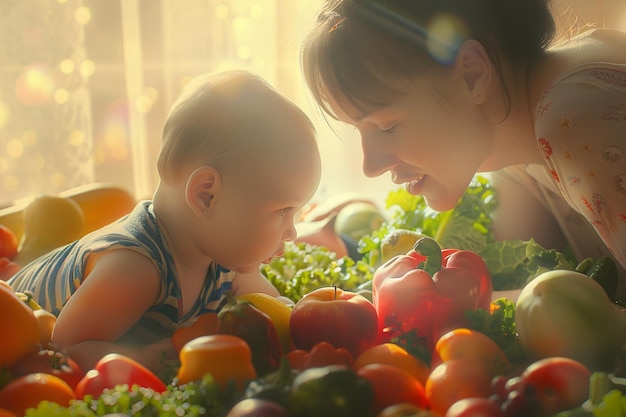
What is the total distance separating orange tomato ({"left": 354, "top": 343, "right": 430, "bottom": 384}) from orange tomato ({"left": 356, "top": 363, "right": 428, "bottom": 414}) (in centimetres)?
6

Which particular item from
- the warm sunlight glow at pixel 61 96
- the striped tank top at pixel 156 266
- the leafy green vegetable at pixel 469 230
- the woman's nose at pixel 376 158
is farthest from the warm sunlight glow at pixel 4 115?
the woman's nose at pixel 376 158

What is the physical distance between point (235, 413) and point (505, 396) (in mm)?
216

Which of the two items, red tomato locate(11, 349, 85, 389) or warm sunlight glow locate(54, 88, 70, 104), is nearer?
red tomato locate(11, 349, 85, 389)

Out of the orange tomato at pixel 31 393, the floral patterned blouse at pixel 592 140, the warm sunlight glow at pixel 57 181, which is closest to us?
the orange tomato at pixel 31 393

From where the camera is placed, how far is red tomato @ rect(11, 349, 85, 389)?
2.26 ft

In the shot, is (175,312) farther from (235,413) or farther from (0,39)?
(0,39)

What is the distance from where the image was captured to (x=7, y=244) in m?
1.36

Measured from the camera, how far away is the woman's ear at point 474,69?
1.00 metres

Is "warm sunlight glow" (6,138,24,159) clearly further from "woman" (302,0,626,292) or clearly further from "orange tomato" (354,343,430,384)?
"orange tomato" (354,343,430,384)

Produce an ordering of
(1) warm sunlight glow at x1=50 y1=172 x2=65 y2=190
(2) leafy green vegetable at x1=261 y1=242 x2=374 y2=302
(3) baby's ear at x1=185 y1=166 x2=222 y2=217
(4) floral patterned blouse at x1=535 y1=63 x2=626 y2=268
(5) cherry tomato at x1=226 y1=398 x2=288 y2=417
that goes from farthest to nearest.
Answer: (1) warm sunlight glow at x1=50 y1=172 x2=65 y2=190 < (2) leafy green vegetable at x1=261 y1=242 x2=374 y2=302 < (3) baby's ear at x1=185 y1=166 x2=222 y2=217 < (4) floral patterned blouse at x1=535 y1=63 x2=626 y2=268 < (5) cherry tomato at x1=226 y1=398 x2=288 y2=417

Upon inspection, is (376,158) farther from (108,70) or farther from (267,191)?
(108,70)

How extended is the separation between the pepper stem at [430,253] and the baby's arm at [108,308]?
331mm

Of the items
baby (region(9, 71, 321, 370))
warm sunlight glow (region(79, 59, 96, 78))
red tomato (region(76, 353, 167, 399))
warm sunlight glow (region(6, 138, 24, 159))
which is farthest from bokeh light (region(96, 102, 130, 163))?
red tomato (region(76, 353, 167, 399))

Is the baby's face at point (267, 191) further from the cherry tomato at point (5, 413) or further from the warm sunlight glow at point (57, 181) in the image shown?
the warm sunlight glow at point (57, 181)
